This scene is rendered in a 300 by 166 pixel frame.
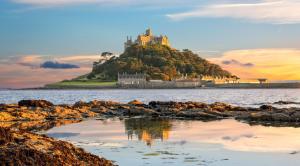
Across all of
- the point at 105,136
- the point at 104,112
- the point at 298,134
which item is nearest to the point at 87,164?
the point at 105,136

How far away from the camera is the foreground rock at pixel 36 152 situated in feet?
38.2

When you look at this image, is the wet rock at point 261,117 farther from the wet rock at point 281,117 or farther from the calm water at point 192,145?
the calm water at point 192,145

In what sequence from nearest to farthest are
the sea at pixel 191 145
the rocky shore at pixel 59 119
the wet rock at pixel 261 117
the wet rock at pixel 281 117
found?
the rocky shore at pixel 59 119 → the sea at pixel 191 145 → the wet rock at pixel 281 117 → the wet rock at pixel 261 117

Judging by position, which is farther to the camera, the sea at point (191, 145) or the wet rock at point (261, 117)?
the wet rock at point (261, 117)

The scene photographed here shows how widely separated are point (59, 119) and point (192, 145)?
61.0 ft

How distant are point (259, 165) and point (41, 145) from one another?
6.32 metres

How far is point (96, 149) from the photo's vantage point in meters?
18.0

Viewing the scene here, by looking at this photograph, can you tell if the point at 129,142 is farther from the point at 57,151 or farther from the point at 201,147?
the point at 57,151

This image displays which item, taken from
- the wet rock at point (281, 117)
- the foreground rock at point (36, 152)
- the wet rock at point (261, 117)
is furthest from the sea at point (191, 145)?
the wet rock at point (261, 117)

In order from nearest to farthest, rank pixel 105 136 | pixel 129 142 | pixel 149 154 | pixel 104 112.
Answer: pixel 149 154, pixel 129 142, pixel 105 136, pixel 104 112

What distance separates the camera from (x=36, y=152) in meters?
12.1

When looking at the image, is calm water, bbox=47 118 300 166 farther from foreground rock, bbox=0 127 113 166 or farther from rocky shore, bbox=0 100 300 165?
rocky shore, bbox=0 100 300 165

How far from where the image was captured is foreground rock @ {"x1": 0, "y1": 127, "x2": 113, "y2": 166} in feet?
38.2

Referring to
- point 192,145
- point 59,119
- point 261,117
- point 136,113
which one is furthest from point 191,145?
point 136,113
